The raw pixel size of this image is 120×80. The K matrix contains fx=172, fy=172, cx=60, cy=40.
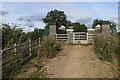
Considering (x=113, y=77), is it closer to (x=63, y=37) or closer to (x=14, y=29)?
(x=14, y=29)

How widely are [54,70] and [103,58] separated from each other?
307cm

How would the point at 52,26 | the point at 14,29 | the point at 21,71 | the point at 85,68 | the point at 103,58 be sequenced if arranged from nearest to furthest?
the point at 21,71, the point at 85,68, the point at 103,58, the point at 14,29, the point at 52,26

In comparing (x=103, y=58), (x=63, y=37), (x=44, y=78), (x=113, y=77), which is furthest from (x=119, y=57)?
(x=63, y=37)

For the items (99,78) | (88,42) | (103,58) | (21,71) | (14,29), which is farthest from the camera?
(88,42)

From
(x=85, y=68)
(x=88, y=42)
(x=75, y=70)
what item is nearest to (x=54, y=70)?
(x=75, y=70)

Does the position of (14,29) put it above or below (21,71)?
above

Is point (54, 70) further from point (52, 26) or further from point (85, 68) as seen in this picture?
point (52, 26)

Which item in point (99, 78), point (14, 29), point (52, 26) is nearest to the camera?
A: point (99, 78)

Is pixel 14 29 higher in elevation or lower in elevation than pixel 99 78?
higher

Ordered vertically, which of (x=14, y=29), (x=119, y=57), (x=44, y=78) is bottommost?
(x=44, y=78)

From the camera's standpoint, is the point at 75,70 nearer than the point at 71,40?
Yes

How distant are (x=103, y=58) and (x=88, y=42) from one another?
9.82 meters

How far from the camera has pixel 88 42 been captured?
18.8m

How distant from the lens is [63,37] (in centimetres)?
1980
